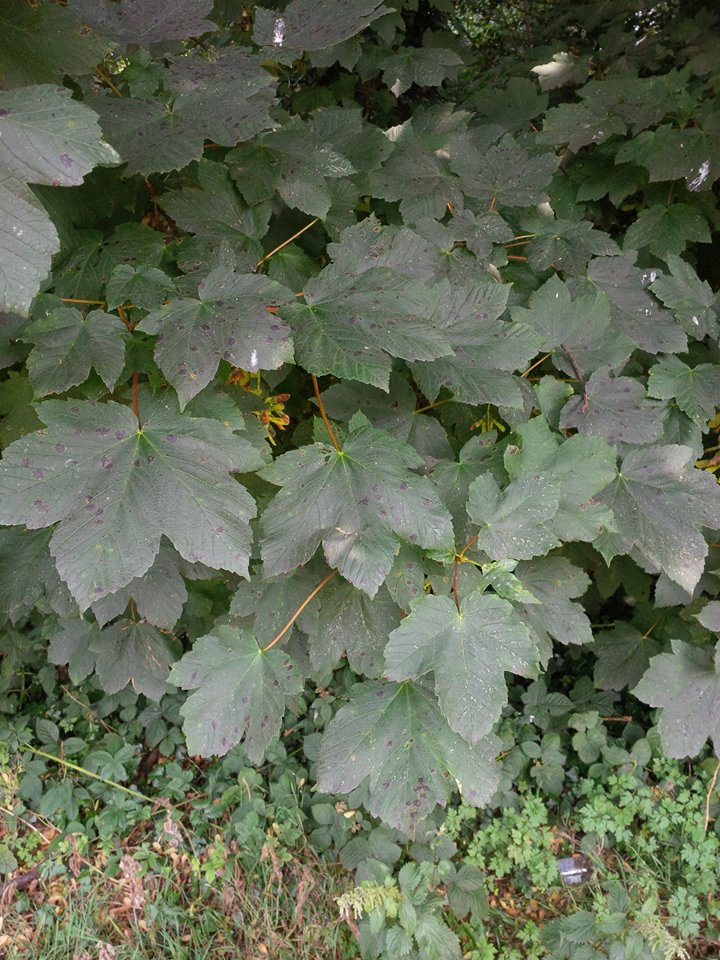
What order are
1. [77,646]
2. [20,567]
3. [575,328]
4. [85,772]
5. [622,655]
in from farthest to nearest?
[85,772] → [622,655] → [77,646] → [20,567] → [575,328]

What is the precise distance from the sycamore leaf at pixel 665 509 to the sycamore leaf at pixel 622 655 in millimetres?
1100

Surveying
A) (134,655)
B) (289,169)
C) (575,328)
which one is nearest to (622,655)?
(575,328)

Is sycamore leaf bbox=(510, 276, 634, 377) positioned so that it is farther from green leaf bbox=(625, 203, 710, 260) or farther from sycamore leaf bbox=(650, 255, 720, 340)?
green leaf bbox=(625, 203, 710, 260)

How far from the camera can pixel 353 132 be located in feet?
6.32

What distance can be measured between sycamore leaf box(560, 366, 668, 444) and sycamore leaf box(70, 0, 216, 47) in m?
1.19

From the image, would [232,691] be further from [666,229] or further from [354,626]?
[666,229]

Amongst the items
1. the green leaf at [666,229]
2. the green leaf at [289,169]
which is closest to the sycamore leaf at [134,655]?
the green leaf at [289,169]

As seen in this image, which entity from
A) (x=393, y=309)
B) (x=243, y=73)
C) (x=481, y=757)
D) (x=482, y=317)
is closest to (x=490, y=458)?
(x=482, y=317)

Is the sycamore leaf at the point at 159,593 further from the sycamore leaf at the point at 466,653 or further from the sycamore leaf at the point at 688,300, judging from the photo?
the sycamore leaf at the point at 688,300

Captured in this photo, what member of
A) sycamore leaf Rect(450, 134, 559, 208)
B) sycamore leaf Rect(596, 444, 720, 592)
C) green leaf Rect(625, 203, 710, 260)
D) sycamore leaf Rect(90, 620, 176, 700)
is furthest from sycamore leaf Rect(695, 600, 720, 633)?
sycamore leaf Rect(90, 620, 176, 700)

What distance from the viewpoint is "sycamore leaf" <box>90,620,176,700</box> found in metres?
2.23

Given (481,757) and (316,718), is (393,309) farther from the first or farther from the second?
(316,718)

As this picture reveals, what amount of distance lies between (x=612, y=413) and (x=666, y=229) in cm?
84

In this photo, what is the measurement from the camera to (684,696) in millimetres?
2010
